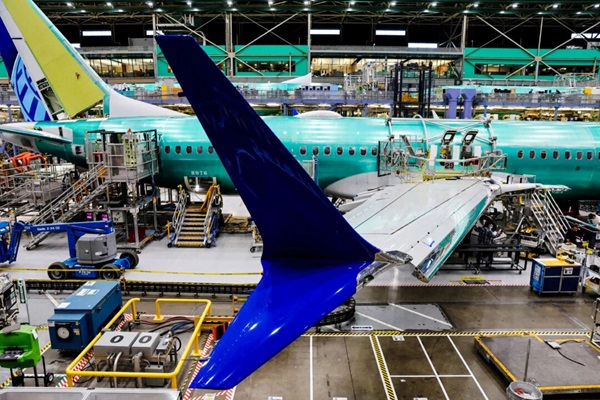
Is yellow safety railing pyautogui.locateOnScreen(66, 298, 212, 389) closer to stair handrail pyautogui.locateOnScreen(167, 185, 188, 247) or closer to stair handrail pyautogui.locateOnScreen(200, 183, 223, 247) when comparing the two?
stair handrail pyautogui.locateOnScreen(200, 183, 223, 247)

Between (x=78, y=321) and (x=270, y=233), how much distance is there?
7555 millimetres

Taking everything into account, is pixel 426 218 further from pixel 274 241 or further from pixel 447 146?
pixel 447 146

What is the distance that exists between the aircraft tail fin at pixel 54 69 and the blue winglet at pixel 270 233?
68.9ft

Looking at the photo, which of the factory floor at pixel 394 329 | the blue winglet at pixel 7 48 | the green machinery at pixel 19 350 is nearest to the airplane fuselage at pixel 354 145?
the blue winglet at pixel 7 48

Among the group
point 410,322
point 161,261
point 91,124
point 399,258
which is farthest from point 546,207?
point 91,124

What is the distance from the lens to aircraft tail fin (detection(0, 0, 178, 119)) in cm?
2211

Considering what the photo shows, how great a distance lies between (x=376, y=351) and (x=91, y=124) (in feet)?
62.2

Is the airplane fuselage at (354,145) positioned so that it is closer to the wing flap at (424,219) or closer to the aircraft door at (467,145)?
the aircraft door at (467,145)

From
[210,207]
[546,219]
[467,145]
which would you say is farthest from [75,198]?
[546,219]

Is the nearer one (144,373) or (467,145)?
(144,373)

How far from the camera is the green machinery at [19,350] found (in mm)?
9883

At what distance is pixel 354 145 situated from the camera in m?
21.6

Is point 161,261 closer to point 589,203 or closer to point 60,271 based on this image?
point 60,271

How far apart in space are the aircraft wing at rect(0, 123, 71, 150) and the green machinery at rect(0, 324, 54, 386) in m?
13.9
